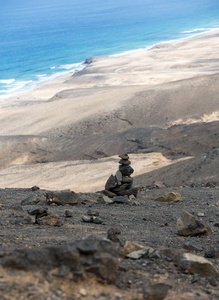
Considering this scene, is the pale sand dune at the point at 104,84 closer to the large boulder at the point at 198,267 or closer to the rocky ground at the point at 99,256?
the rocky ground at the point at 99,256

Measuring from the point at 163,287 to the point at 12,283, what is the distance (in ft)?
4.11

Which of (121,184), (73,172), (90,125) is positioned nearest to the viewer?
(121,184)

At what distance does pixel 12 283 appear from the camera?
3453mm

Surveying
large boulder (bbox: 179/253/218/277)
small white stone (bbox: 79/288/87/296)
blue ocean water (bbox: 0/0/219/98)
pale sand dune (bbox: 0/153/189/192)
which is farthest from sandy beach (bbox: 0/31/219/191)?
blue ocean water (bbox: 0/0/219/98)

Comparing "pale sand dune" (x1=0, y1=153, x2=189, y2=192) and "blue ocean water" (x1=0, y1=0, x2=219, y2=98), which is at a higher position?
"blue ocean water" (x1=0, y1=0, x2=219, y2=98)

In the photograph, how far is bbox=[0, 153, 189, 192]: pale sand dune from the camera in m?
15.3

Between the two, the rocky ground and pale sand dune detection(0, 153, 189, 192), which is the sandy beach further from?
the rocky ground

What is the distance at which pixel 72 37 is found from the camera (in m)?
83.1

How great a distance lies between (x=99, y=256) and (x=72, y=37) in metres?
82.7

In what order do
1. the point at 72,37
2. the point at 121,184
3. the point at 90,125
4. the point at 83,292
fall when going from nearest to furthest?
1. the point at 83,292
2. the point at 121,184
3. the point at 90,125
4. the point at 72,37

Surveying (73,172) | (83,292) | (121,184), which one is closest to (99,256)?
(83,292)

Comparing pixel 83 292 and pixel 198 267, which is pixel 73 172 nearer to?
pixel 198 267

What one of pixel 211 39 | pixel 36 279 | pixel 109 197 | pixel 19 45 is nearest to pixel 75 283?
pixel 36 279

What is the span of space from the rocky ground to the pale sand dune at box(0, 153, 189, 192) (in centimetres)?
642
